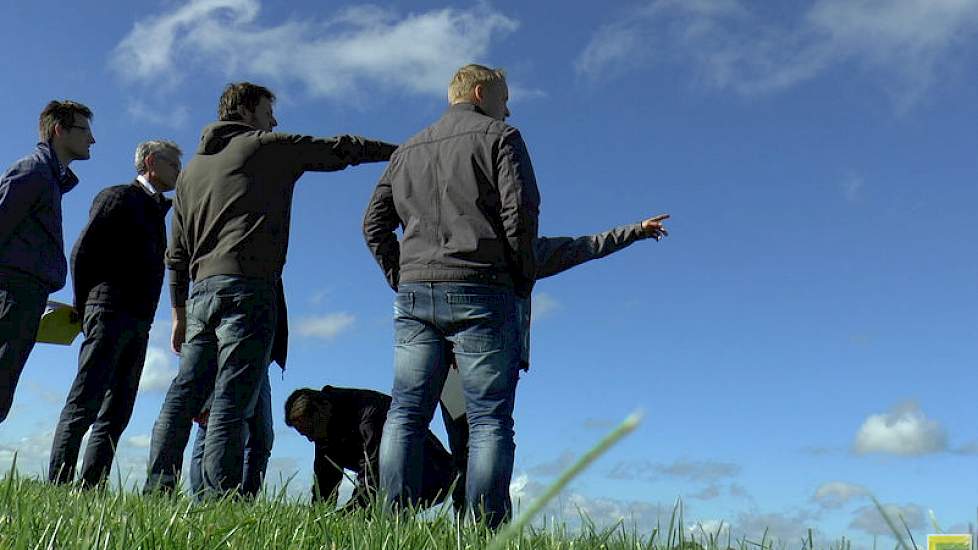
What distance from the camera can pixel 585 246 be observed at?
550cm

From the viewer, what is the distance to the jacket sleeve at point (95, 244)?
5.54 meters

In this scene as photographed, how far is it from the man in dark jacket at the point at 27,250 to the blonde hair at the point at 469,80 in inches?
115

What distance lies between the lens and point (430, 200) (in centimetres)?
389

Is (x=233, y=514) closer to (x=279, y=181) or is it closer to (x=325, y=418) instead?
(x=279, y=181)

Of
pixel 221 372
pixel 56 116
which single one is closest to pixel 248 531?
pixel 221 372

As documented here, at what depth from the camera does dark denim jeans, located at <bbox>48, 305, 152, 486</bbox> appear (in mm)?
5359

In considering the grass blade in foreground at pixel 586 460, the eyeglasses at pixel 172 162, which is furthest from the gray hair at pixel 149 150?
the grass blade in foreground at pixel 586 460

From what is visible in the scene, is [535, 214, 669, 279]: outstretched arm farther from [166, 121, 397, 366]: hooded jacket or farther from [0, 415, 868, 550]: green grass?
[0, 415, 868, 550]: green grass

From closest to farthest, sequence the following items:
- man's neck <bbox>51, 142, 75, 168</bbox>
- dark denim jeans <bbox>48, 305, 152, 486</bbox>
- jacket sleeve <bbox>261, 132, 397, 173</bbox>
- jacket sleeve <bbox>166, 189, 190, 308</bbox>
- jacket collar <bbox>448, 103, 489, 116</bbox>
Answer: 1. jacket collar <bbox>448, 103, 489, 116</bbox>
2. jacket sleeve <bbox>261, 132, 397, 173</bbox>
3. jacket sleeve <bbox>166, 189, 190, 308</bbox>
4. dark denim jeans <bbox>48, 305, 152, 486</bbox>
5. man's neck <bbox>51, 142, 75, 168</bbox>

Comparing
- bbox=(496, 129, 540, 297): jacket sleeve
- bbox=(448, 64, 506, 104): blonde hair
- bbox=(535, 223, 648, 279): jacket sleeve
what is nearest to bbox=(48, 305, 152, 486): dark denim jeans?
bbox=(535, 223, 648, 279): jacket sleeve

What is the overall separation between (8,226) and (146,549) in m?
4.30

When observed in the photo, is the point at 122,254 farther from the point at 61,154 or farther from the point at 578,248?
the point at 578,248

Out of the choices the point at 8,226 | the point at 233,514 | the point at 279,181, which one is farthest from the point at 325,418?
the point at 233,514

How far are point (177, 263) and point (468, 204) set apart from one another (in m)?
2.06
